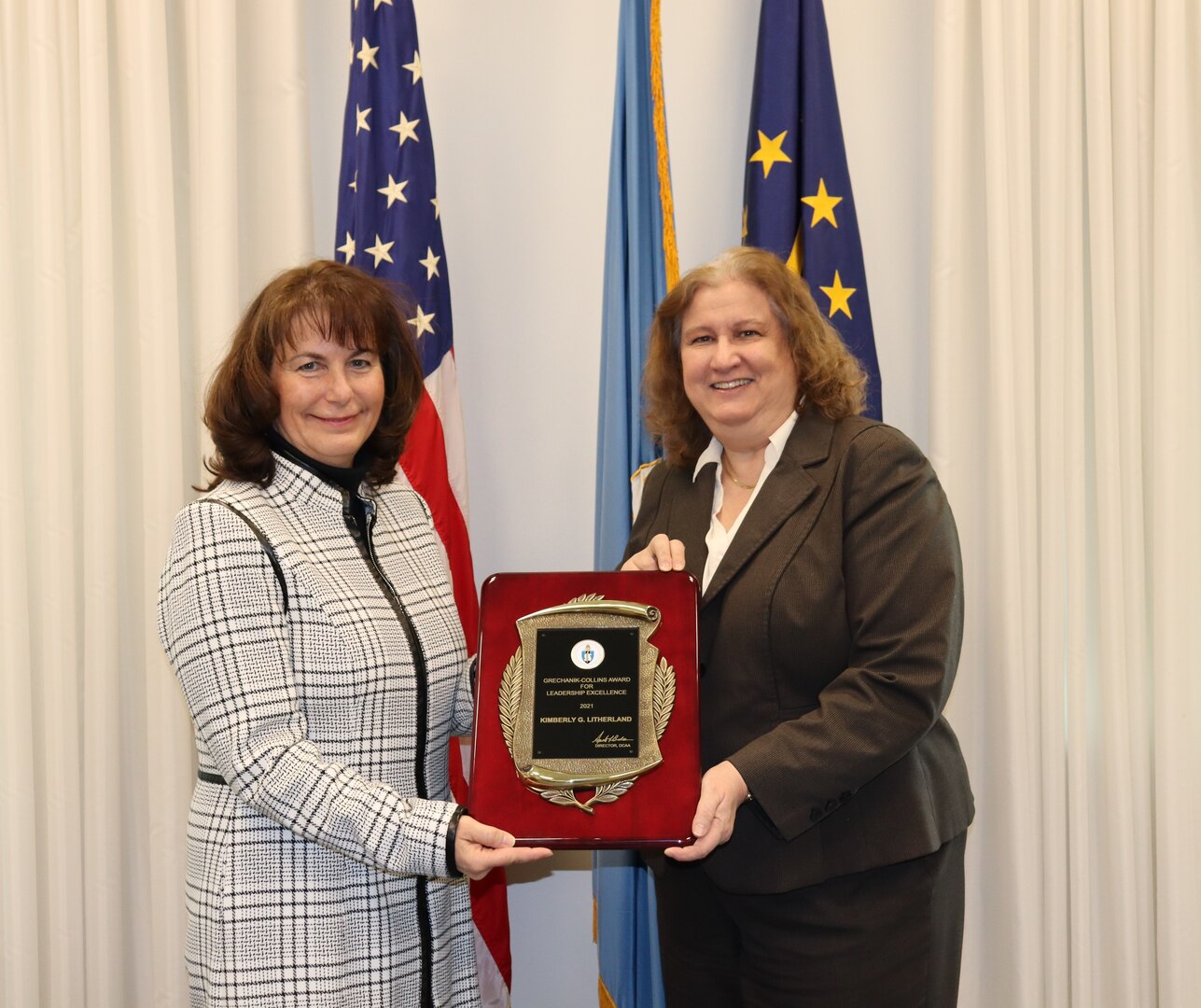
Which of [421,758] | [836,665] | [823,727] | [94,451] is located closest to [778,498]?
[836,665]

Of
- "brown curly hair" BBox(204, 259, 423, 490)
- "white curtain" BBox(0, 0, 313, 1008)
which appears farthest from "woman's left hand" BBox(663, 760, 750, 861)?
"white curtain" BBox(0, 0, 313, 1008)

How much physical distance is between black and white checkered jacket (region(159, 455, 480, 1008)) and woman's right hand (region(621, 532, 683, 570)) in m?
0.46

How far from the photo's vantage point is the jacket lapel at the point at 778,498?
6.35ft

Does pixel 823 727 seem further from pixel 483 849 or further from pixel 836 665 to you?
pixel 483 849

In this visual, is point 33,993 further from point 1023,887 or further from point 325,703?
point 1023,887

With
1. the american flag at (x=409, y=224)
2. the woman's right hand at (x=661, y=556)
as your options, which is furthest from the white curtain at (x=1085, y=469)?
the american flag at (x=409, y=224)

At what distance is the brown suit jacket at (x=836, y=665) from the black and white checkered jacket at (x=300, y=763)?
1.70ft

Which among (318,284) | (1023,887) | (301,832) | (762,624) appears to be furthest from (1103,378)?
(301,832)

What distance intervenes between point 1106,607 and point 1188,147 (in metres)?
1.22

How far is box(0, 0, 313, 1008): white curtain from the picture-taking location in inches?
115

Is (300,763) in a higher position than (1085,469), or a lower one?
lower

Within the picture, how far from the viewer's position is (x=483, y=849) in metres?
1.64

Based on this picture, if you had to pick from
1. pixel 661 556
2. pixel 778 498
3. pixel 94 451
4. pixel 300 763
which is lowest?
pixel 300 763

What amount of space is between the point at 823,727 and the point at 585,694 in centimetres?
39
